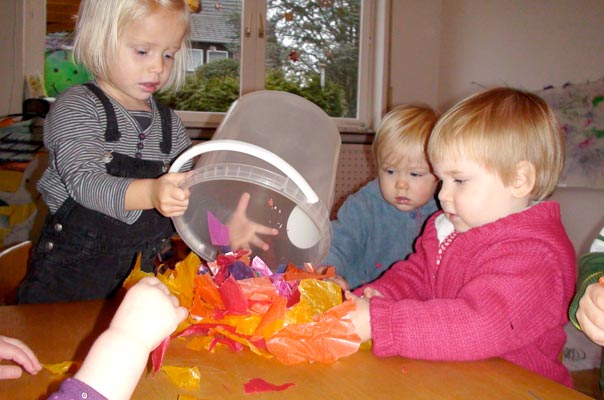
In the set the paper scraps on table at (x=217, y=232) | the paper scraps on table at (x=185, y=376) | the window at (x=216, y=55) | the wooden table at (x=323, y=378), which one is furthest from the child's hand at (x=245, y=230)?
the window at (x=216, y=55)

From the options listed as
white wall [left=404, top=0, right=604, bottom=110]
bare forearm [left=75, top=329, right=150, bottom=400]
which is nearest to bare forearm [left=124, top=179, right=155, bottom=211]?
bare forearm [left=75, top=329, right=150, bottom=400]

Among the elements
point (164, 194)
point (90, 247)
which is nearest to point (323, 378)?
point (164, 194)

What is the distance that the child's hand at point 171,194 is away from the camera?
859 mm

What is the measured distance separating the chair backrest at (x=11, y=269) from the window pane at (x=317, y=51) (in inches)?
77.6

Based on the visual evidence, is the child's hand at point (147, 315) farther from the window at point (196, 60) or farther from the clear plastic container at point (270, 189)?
the window at point (196, 60)

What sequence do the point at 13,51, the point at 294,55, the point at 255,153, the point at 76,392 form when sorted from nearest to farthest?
the point at 76,392, the point at 255,153, the point at 13,51, the point at 294,55

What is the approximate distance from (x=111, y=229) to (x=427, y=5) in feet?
8.43

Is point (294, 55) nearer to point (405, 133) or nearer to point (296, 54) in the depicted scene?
point (296, 54)

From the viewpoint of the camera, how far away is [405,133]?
53.1 inches

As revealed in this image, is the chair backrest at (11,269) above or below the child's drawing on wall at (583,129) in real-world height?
below

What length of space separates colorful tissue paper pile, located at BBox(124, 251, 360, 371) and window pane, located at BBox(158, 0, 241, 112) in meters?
2.28

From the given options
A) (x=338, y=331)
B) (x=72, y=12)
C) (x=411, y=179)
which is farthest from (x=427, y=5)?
(x=338, y=331)

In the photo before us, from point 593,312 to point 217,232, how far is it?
2.00 feet

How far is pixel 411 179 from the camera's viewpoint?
1.38m
